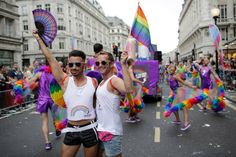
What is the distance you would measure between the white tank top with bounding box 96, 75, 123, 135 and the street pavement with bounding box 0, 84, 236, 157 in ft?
8.10

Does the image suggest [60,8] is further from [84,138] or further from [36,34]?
[84,138]

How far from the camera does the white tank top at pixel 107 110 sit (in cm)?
337

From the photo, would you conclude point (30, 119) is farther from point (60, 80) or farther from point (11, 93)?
point (60, 80)

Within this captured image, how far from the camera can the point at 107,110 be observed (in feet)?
11.1

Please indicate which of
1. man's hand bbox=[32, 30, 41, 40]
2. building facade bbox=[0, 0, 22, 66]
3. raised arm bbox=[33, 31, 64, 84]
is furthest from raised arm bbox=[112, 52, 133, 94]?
building facade bbox=[0, 0, 22, 66]

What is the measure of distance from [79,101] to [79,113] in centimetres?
14

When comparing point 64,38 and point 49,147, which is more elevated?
point 64,38

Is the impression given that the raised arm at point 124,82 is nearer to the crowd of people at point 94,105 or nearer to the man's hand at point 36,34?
the crowd of people at point 94,105

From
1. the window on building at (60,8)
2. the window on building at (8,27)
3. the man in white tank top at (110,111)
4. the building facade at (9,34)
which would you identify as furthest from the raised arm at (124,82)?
the window on building at (60,8)

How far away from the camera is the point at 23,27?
64125 millimetres

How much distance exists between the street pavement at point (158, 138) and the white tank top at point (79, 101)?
8.12 feet

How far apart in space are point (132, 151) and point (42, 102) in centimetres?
221

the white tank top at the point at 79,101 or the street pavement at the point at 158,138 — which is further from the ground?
the white tank top at the point at 79,101

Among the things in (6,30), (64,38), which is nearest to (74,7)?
(64,38)
